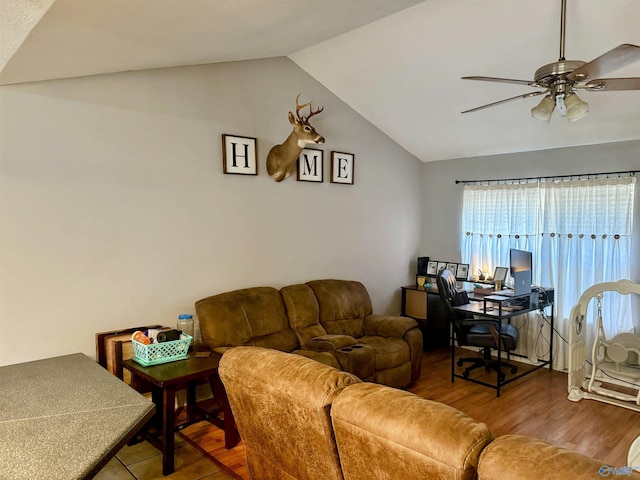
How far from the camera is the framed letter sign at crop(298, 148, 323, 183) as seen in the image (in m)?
4.23

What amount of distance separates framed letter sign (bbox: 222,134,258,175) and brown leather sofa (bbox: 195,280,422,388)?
1040 millimetres

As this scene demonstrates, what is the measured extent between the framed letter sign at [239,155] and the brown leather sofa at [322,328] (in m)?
1.04

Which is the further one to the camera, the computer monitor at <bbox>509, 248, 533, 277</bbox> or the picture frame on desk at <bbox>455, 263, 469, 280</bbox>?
the picture frame on desk at <bbox>455, 263, 469, 280</bbox>

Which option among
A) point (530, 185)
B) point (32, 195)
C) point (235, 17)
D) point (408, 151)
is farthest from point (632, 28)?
point (32, 195)

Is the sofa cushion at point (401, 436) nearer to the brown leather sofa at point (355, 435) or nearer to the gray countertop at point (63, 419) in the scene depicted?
the brown leather sofa at point (355, 435)

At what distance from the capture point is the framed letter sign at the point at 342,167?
4.52m

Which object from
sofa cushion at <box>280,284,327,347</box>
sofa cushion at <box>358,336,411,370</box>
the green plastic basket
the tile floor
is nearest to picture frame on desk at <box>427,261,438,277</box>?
sofa cushion at <box>358,336,411,370</box>

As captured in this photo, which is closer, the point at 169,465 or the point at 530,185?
the point at 169,465

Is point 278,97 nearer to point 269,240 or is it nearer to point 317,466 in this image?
point 269,240

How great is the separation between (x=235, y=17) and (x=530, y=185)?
140 inches

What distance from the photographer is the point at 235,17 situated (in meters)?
2.40

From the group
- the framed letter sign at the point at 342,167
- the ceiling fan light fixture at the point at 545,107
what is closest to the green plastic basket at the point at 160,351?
the framed letter sign at the point at 342,167

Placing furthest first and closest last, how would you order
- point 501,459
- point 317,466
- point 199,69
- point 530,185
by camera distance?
point 530,185, point 199,69, point 317,466, point 501,459

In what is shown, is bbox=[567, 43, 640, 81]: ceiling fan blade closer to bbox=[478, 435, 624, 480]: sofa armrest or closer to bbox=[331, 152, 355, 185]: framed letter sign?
bbox=[478, 435, 624, 480]: sofa armrest
